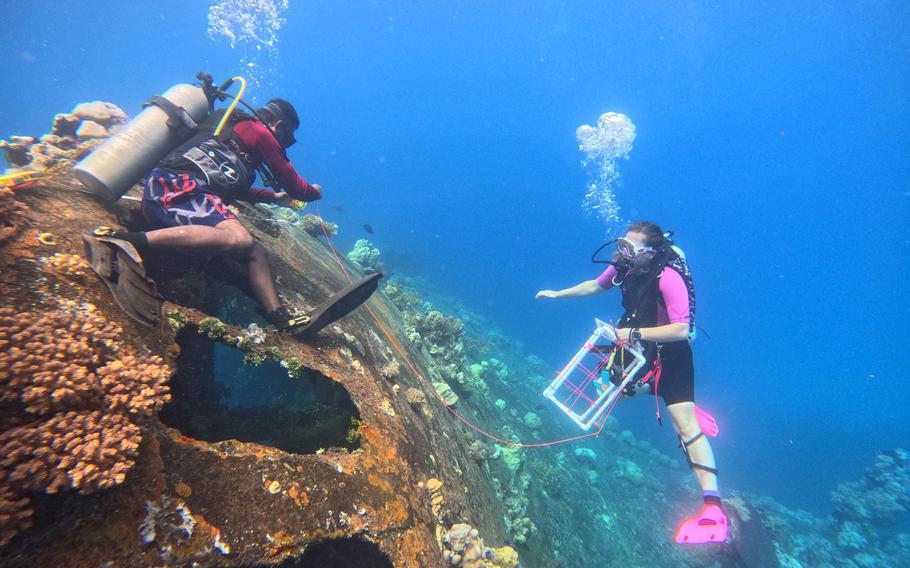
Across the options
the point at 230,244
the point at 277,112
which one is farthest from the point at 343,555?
the point at 277,112

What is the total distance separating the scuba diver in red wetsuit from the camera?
11.3 feet

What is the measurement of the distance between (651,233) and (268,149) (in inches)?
253

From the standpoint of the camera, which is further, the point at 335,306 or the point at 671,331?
the point at 671,331

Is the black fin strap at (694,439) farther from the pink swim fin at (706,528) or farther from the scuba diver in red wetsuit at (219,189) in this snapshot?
the scuba diver in red wetsuit at (219,189)

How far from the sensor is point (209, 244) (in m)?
3.46

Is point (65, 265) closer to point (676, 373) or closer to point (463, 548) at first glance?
point (463, 548)

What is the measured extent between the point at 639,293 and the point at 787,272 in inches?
5611

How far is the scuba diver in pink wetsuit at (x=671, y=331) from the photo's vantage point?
5.29m

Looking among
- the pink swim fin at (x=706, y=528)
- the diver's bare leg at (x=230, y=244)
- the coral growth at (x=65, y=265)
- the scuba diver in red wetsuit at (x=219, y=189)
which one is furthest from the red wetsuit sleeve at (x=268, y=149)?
the pink swim fin at (x=706, y=528)

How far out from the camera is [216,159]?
13.4 ft

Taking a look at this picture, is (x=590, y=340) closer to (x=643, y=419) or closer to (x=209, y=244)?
(x=209, y=244)

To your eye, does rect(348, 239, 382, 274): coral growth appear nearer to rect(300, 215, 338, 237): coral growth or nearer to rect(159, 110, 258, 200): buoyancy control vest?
rect(300, 215, 338, 237): coral growth

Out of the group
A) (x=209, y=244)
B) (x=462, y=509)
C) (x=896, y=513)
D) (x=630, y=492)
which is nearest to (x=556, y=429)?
(x=630, y=492)

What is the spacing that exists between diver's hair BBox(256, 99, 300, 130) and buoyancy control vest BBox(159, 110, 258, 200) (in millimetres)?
389
